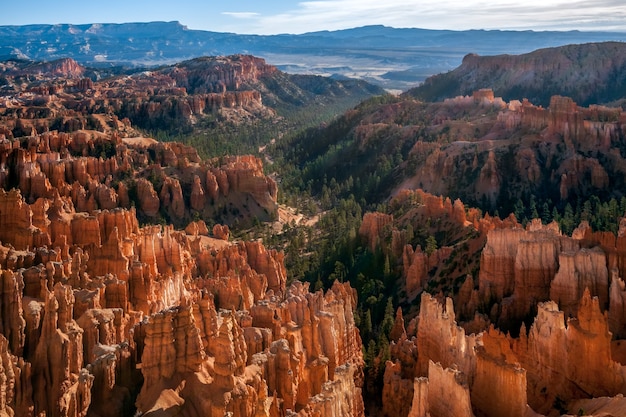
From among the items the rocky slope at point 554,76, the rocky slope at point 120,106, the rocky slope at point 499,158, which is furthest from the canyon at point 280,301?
the rocky slope at point 554,76

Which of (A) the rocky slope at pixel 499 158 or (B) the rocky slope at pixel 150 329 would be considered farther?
(A) the rocky slope at pixel 499 158

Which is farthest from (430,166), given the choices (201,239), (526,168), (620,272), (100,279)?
(100,279)

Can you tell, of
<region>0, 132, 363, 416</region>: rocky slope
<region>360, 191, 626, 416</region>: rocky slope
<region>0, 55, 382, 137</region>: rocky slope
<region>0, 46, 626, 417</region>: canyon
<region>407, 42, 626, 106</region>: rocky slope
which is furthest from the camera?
<region>407, 42, 626, 106</region>: rocky slope

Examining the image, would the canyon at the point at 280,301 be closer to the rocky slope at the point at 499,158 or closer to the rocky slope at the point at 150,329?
the rocky slope at the point at 150,329

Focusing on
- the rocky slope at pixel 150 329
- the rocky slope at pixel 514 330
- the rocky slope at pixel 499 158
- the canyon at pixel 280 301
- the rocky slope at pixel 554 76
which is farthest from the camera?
the rocky slope at pixel 554 76

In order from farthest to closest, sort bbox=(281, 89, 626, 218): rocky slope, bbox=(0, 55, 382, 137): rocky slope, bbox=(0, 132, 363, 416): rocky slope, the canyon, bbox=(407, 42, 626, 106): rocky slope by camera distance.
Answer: bbox=(407, 42, 626, 106): rocky slope < bbox=(0, 55, 382, 137): rocky slope < bbox=(281, 89, 626, 218): rocky slope < the canyon < bbox=(0, 132, 363, 416): rocky slope

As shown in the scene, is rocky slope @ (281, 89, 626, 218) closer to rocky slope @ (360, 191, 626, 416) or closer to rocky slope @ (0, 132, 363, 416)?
rocky slope @ (360, 191, 626, 416)

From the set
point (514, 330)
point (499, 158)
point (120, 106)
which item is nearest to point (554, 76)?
point (499, 158)

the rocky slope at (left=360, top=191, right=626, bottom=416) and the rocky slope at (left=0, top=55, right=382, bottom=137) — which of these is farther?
the rocky slope at (left=0, top=55, right=382, bottom=137)

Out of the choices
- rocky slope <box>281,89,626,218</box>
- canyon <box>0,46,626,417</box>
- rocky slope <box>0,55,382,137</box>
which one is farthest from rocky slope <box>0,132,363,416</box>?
rocky slope <box>0,55,382,137</box>
